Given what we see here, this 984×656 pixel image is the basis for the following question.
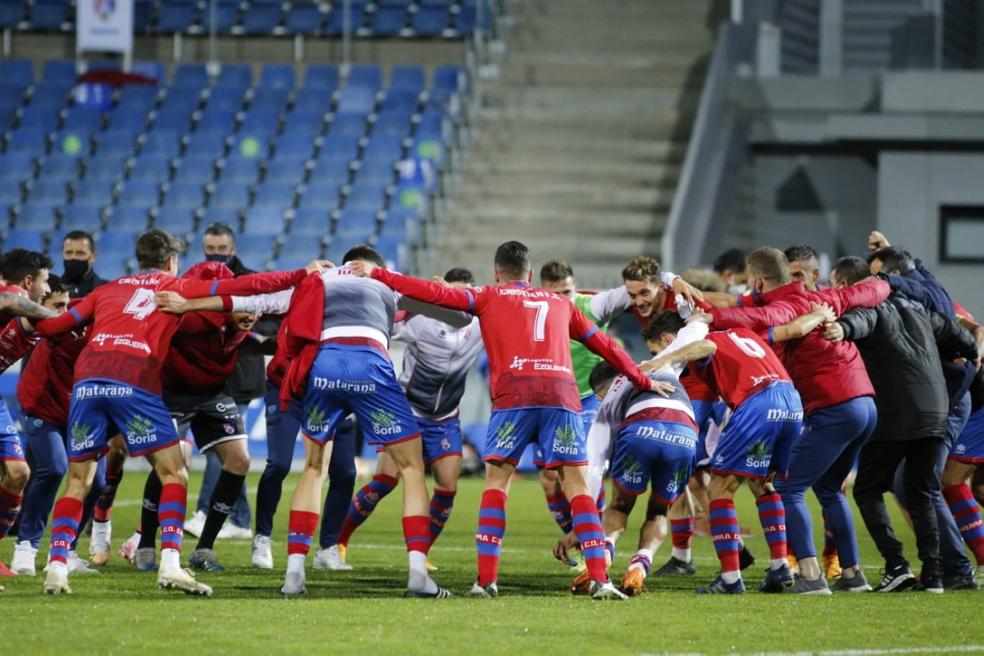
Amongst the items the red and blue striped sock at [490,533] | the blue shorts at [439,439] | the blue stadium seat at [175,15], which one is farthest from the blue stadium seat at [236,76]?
the red and blue striped sock at [490,533]

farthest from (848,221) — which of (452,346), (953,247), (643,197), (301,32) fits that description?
(452,346)

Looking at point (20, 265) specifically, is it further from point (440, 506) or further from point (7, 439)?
point (440, 506)

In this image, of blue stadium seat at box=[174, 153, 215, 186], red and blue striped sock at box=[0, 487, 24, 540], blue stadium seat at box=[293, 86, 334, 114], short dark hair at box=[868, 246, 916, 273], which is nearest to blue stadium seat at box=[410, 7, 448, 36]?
blue stadium seat at box=[293, 86, 334, 114]

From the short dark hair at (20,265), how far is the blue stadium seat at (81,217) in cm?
1513

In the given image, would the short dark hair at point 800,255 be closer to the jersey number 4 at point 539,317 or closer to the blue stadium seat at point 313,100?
the jersey number 4 at point 539,317

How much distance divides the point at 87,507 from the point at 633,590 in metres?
4.04

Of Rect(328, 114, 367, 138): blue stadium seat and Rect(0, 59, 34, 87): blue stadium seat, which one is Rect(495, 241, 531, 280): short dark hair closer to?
Rect(328, 114, 367, 138): blue stadium seat

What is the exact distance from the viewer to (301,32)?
27969mm

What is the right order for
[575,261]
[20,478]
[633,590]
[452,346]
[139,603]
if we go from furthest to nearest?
1. [575,261]
2. [452,346]
3. [20,478]
4. [633,590]
5. [139,603]

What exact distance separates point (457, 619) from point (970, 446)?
14.5 ft

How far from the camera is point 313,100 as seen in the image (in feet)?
86.0

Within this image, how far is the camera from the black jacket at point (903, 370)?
31.2 ft

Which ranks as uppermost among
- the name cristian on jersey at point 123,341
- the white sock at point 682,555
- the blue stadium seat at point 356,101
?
the blue stadium seat at point 356,101

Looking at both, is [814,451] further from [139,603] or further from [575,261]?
[575,261]
